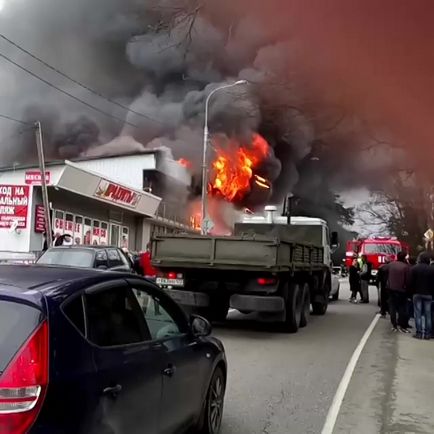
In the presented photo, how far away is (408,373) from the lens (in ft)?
27.2

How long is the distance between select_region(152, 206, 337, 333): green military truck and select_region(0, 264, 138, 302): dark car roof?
709 cm

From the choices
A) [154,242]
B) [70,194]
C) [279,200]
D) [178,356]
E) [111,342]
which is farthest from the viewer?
[279,200]

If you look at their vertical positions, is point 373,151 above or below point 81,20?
below

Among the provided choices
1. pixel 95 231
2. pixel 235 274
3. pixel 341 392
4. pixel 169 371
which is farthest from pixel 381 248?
pixel 169 371

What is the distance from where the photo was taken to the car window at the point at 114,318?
3.50 m

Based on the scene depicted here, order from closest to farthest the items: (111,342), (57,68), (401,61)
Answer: (111,342) → (401,61) → (57,68)

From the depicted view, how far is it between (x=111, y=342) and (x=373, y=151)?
1267 cm

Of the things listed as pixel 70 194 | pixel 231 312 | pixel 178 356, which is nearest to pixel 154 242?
pixel 231 312

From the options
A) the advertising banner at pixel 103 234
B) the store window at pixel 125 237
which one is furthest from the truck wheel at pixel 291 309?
the store window at pixel 125 237

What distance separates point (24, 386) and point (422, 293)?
10040mm

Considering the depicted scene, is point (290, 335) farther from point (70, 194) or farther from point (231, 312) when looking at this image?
point (70, 194)

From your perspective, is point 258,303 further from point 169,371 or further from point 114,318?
point 114,318

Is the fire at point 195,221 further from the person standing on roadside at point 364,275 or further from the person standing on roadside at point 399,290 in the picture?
the person standing on roadside at point 399,290

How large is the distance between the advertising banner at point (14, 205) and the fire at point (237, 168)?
1392 cm
